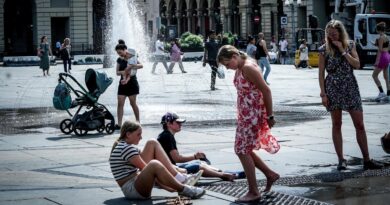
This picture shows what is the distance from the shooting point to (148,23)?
71.1m

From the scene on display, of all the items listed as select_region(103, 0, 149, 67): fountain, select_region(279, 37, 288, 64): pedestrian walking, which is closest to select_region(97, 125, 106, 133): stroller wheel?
select_region(103, 0, 149, 67): fountain

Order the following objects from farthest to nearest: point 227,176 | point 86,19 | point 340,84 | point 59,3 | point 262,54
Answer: point 59,3 → point 86,19 → point 262,54 → point 340,84 → point 227,176

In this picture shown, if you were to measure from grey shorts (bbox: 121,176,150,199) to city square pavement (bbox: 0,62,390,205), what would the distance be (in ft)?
→ 0.24

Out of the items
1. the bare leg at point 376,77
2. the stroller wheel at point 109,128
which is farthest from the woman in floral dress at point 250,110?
the bare leg at point 376,77

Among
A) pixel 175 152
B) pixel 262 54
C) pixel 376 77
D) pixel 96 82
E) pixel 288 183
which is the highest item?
pixel 262 54

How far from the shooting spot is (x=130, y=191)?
28.3 feet

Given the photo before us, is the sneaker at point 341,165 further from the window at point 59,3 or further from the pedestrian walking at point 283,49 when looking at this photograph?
the window at point 59,3

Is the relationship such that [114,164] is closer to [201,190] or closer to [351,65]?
[201,190]

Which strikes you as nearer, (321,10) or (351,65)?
(351,65)

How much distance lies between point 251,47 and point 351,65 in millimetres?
18046

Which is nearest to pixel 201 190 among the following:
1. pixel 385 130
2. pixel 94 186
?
pixel 94 186

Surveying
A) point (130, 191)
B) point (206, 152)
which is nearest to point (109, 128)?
point (206, 152)

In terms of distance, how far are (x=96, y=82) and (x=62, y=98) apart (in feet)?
2.31

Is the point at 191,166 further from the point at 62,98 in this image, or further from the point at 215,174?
the point at 62,98
